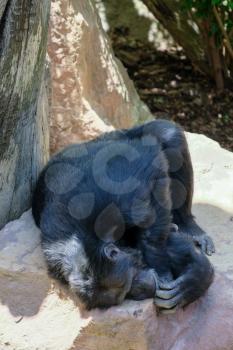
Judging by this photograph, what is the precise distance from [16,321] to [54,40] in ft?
7.23

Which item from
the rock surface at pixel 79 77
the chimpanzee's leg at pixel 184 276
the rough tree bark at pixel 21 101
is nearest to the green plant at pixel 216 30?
the rock surface at pixel 79 77

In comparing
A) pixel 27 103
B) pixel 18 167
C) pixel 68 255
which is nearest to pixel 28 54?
pixel 27 103

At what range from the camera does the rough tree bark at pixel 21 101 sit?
11.1 feet

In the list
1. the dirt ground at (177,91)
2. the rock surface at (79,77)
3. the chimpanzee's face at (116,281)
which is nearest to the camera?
the chimpanzee's face at (116,281)

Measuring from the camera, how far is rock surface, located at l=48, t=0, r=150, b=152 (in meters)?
4.98

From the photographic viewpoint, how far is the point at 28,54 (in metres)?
3.54

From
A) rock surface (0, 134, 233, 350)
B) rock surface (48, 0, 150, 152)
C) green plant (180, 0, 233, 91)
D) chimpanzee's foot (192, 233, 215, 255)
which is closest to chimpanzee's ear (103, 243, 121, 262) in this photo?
rock surface (0, 134, 233, 350)

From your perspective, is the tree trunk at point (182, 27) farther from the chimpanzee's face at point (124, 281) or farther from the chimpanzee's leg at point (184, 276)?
the chimpanzee's face at point (124, 281)

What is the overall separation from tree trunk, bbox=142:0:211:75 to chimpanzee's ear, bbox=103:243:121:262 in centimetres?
401

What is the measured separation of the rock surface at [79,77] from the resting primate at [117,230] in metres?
1.32

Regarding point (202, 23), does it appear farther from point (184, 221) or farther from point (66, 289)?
point (66, 289)

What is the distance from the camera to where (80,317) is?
3375mm

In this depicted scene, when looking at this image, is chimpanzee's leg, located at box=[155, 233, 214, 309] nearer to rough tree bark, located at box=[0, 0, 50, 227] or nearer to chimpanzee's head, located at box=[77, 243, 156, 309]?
chimpanzee's head, located at box=[77, 243, 156, 309]

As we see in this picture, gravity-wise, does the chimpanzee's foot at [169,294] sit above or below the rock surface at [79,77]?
below
